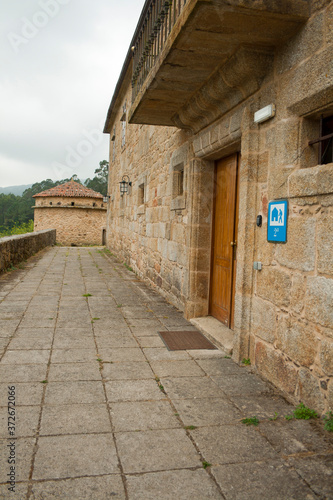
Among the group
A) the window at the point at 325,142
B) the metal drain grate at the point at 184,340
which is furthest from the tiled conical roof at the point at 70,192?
the window at the point at 325,142

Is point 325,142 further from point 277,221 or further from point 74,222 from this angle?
point 74,222

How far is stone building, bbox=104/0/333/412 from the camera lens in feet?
8.25

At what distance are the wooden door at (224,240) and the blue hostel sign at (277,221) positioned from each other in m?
1.16

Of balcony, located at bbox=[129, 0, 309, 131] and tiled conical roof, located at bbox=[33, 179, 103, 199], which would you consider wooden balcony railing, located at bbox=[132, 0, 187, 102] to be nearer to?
balcony, located at bbox=[129, 0, 309, 131]

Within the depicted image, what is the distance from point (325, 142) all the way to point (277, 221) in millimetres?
652

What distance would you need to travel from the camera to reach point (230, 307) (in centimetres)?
430

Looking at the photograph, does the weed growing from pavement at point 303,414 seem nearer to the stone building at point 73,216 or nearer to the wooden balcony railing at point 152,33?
the wooden balcony railing at point 152,33

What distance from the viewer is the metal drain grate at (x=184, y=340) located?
3.94m

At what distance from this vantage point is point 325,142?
270 cm

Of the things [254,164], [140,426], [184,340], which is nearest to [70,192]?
[184,340]

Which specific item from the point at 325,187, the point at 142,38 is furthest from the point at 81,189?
the point at 325,187

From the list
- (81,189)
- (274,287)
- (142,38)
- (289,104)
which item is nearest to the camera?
(289,104)

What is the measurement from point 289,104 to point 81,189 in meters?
26.5

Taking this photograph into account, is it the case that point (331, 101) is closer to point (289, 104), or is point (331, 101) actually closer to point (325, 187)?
point (289, 104)
